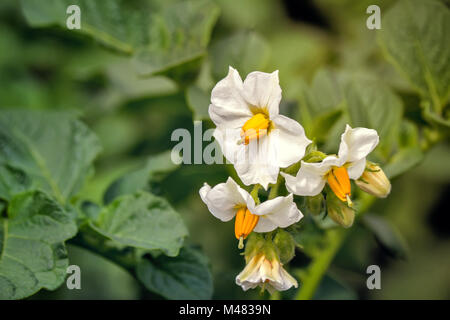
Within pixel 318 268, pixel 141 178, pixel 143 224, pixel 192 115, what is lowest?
pixel 318 268

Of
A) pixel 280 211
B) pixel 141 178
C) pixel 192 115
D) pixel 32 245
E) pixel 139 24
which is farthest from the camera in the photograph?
pixel 192 115

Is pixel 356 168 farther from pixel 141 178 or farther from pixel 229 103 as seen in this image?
pixel 141 178

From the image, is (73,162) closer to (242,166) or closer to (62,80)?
(242,166)

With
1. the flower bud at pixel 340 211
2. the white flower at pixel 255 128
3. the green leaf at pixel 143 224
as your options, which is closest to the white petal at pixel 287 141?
the white flower at pixel 255 128

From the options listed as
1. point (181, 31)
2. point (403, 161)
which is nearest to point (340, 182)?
point (403, 161)

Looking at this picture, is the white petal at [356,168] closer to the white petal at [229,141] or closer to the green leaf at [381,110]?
the white petal at [229,141]

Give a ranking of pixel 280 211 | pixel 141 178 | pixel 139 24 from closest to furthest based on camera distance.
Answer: pixel 280 211 → pixel 141 178 → pixel 139 24

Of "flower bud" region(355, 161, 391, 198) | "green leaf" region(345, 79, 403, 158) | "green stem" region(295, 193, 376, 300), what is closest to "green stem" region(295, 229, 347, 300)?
"green stem" region(295, 193, 376, 300)
